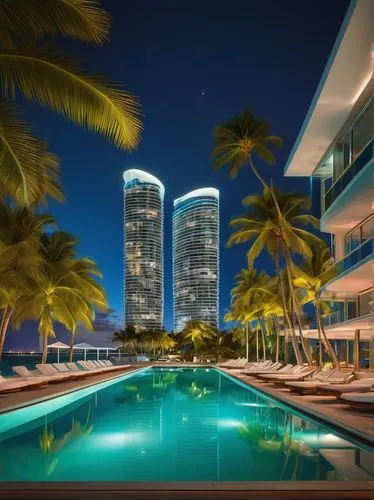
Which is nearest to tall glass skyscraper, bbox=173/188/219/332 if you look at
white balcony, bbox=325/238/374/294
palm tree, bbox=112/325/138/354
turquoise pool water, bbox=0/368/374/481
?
palm tree, bbox=112/325/138/354

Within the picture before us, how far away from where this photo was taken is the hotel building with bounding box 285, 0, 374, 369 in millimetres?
14098

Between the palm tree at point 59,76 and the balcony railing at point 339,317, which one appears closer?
the palm tree at point 59,76

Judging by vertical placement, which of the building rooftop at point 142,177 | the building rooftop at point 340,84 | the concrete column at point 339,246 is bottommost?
the concrete column at point 339,246

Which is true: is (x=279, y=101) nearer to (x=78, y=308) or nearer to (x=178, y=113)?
(x=178, y=113)

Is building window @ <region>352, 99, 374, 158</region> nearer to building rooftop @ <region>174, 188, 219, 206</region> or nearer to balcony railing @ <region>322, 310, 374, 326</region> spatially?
balcony railing @ <region>322, 310, 374, 326</region>

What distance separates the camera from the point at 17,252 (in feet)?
55.7

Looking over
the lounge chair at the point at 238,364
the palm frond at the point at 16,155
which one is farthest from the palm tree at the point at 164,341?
the palm frond at the point at 16,155

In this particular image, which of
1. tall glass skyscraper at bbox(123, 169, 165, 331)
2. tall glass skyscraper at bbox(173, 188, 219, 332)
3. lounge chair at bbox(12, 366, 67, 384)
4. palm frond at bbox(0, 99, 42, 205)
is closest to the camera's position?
palm frond at bbox(0, 99, 42, 205)

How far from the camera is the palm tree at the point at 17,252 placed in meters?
16.7

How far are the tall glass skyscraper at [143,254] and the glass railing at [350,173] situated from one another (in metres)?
69.8

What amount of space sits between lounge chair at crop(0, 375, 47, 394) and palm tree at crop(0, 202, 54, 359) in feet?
9.83

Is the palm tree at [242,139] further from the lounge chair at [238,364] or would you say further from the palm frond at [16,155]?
the palm frond at [16,155]

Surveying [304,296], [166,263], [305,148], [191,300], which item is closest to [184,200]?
[166,263]

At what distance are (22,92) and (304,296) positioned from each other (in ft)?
77.5
